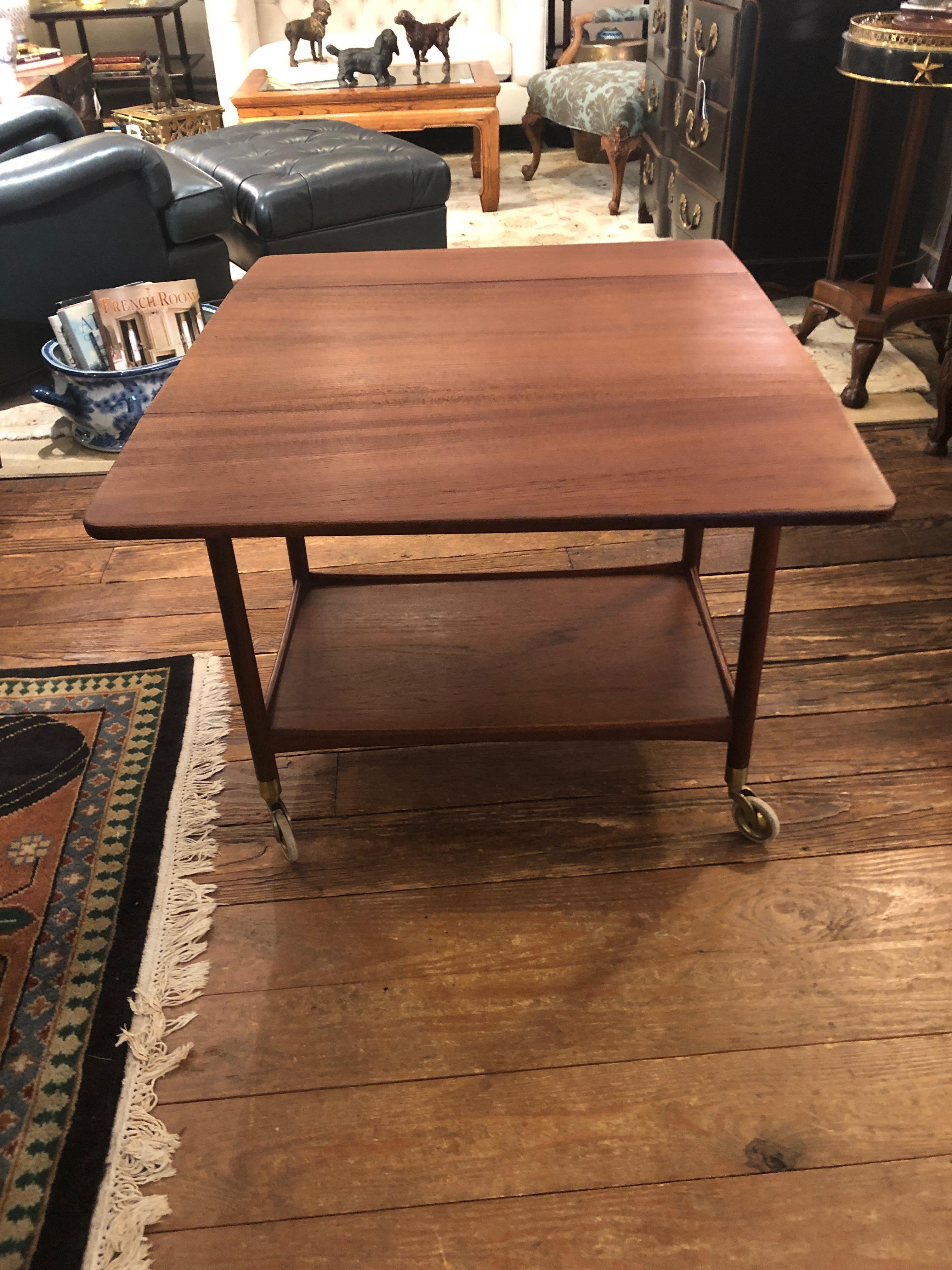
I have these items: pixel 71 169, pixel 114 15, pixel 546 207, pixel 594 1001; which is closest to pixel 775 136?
pixel 546 207

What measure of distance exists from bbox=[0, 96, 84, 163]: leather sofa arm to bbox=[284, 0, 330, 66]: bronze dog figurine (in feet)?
4.53

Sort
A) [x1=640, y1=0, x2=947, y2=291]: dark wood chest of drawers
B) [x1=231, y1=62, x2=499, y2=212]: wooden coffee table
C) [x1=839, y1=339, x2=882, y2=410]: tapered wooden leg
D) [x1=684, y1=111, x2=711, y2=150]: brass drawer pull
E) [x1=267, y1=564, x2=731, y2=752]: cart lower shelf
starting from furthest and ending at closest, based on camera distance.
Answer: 1. [x1=231, y1=62, x2=499, y2=212]: wooden coffee table
2. [x1=684, y1=111, x2=711, y2=150]: brass drawer pull
3. [x1=640, y1=0, x2=947, y2=291]: dark wood chest of drawers
4. [x1=839, y1=339, x2=882, y2=410]: tapered wooden leg
5. [x1=267, y1=564, x2=731, y2=752]: cart lower shelf

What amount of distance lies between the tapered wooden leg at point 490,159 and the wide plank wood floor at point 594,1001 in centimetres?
258

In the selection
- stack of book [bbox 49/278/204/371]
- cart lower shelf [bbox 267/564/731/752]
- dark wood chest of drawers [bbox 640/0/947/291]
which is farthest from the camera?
dark wood chest of drawers [bbox 640/0/947/291]

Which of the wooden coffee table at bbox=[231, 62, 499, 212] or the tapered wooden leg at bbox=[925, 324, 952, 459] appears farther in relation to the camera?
the wooden coffee table at bbox=[231, 62, 499, 212]

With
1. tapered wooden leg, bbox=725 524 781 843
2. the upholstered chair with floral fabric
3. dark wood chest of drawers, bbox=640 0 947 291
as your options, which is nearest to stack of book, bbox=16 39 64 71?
the upholstered chair with floral fabric

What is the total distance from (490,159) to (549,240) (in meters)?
0.47

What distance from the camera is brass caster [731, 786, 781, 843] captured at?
130 centimetres

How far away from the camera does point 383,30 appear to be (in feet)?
13.6

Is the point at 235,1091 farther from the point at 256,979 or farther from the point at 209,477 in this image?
the point at 209,477

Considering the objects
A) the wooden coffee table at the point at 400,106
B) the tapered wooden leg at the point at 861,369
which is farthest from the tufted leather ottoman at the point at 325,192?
the tapered wooden leg at the point at 861,369

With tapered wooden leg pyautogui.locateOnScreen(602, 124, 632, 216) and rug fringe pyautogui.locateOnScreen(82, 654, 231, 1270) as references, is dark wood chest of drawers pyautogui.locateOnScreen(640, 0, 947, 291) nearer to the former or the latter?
tapered wooden leg pyautogui.locateOnScreen(602, 124, 632, 216)

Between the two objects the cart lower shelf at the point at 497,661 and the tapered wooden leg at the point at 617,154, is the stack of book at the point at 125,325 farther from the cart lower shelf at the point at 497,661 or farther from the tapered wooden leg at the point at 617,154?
the tapered wooden leg at the point at 617,154

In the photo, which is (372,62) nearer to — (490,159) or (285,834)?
(490,159)
